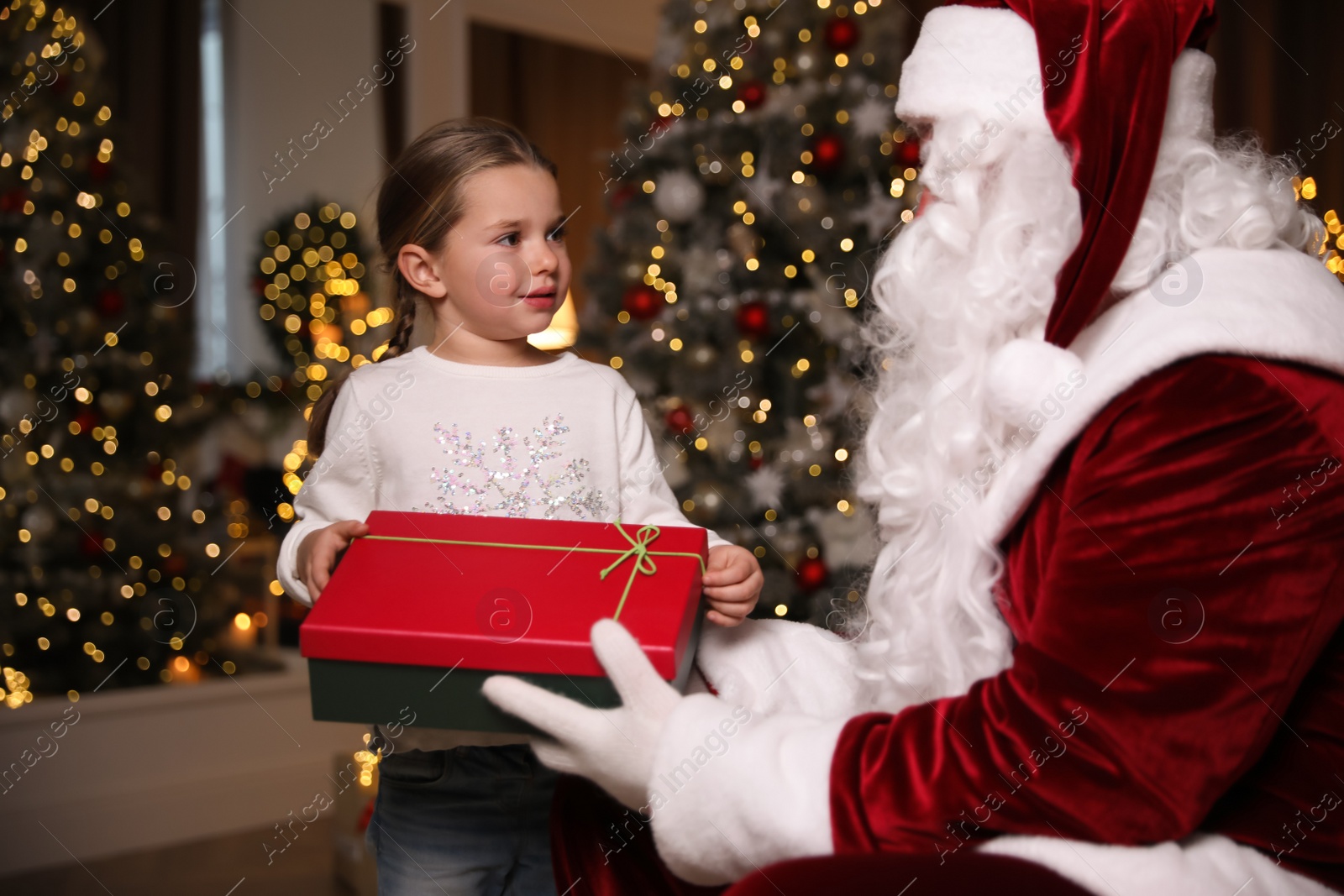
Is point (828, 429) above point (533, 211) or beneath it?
beneath

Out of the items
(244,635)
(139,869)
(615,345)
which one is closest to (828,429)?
(615,345)

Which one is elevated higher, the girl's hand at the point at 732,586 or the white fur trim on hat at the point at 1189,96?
the white fur trim on hat at the point at 1189,96

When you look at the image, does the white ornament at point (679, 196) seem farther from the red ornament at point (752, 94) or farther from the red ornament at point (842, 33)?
the red ornament at point (842, 33)

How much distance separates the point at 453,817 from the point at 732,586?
0.52 meters

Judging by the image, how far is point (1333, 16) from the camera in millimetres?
3684

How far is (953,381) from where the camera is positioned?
1.22m

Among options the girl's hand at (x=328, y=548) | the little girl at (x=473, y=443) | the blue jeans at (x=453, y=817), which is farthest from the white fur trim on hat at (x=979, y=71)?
the blue jeans at (x=453, y=817)

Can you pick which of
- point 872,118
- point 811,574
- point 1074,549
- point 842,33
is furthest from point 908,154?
point 1074,549

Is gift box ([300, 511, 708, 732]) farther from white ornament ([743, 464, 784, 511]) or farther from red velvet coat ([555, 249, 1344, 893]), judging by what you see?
white ornament ([743, 464, 784, 511])

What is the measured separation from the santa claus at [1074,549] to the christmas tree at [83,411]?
2.90 meters

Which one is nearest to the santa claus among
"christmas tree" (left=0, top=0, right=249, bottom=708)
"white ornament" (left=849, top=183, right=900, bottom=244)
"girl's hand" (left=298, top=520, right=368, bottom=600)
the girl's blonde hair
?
"girl's hand" (left=298, top=520, right=368, bottom=600)

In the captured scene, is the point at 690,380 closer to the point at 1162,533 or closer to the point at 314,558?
the point at 314,558

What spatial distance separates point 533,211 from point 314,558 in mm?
539

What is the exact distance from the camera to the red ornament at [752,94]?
3459 mm
